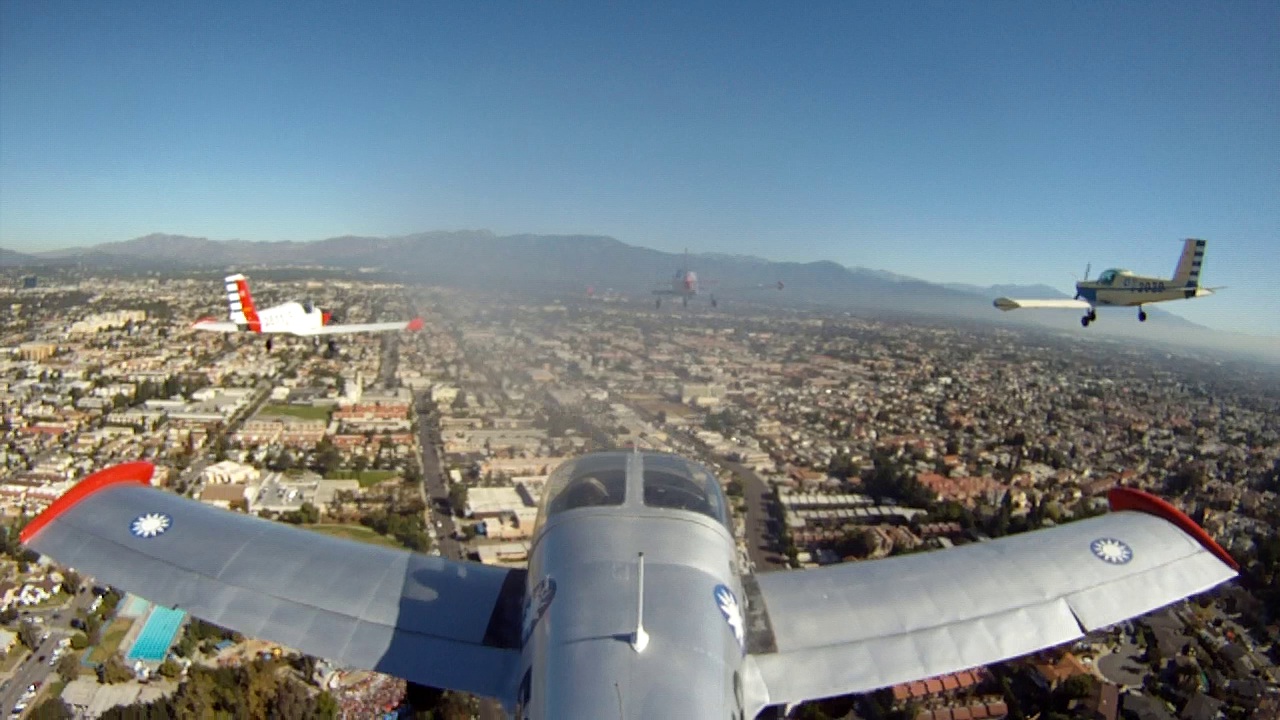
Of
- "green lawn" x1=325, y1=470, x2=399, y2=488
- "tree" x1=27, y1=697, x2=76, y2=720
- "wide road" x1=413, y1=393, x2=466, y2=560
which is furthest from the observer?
"green lawn" x1=325, y1=470, x2=399, y2=488

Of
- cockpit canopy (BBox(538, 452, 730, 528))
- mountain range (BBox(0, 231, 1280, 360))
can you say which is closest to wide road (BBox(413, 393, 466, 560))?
cockpit canopy (BBox(538, 452, 730, 528))

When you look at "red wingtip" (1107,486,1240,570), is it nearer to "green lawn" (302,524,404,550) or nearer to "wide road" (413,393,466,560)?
"wide road" (413,393,466,560)

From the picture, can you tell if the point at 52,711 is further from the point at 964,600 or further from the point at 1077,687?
the point at 1077,687

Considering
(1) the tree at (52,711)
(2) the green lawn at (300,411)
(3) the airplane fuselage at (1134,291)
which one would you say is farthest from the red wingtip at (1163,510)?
(2) the green lawn at (300,411)

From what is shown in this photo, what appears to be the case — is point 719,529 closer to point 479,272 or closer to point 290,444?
point 290,444

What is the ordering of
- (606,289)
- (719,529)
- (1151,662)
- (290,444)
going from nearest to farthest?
(719,529) < (1151,662) < (290,444) < (606,289)

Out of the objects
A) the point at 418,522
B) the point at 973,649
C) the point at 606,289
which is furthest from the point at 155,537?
the point at 606,289
